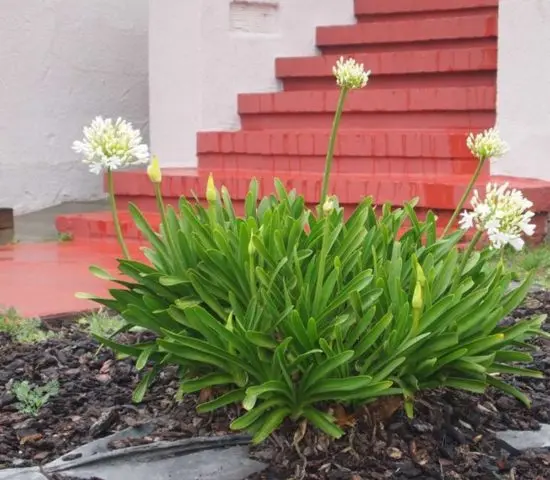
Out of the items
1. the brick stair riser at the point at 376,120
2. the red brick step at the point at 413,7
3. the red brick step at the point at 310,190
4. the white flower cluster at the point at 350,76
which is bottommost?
the red brick step at the point at 310,190

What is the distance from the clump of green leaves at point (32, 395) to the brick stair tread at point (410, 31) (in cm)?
503

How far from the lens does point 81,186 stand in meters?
9.27

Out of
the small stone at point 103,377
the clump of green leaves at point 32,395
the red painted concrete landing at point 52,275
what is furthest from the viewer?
the red painted concrete landing at point 52,275

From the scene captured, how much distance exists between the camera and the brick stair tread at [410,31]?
7855 mm

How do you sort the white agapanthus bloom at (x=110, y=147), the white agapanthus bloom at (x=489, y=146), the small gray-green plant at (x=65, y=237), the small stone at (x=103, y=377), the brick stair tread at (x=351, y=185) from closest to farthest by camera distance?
the white agapanthus bloom at (x=110, y=147) → the white agapanthus bloom at (x=489, y=146) → the small stone at (x=103, y=377) → the brick stair tread at (x=351, y=185) → the small gray-green plant at (x=65, y=237)

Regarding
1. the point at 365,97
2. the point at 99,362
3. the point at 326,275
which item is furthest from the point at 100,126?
the point at 365,97

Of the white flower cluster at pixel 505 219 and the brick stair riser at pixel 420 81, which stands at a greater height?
the brick stair riser at pixel 420 81

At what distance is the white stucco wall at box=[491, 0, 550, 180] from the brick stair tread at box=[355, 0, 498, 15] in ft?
4.02

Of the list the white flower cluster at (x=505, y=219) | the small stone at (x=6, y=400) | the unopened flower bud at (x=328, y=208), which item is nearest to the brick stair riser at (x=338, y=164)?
the unopened flower bud at (x=328, y=208)

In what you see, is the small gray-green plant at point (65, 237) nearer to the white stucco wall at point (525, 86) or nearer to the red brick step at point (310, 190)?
the red brick step at point (310, 190)

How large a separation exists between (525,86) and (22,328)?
11.9ft

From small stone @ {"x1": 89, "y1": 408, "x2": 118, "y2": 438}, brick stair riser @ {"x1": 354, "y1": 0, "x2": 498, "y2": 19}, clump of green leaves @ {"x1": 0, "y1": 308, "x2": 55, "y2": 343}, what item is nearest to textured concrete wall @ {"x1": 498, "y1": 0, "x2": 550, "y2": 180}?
brick stair riser @ {"x1": 354, "y1": 0, "x2": 498, "y2": 19}

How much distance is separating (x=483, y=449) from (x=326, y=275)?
26.8 inches

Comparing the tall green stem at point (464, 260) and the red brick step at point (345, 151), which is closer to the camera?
the tall green stem at point (464, 260)
